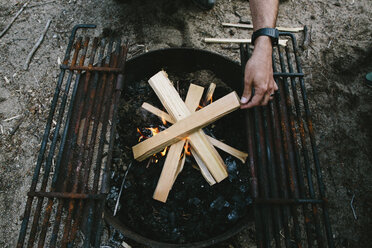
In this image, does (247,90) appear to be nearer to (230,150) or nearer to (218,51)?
(230,150)

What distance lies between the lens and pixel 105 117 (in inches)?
66.6

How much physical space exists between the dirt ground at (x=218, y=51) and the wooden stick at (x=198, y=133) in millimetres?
924

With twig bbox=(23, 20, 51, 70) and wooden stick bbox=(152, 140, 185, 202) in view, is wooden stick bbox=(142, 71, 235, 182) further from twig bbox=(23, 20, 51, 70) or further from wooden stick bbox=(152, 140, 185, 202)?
twig bbox=(23, 20, 51, 70)

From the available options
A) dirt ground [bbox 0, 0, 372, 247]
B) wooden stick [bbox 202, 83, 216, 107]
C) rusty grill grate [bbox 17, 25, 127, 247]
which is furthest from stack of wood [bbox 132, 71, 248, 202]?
dirt ground [bbox 0, 0, 372, 247]

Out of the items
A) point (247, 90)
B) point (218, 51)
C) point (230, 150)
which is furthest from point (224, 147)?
point (218, 51)

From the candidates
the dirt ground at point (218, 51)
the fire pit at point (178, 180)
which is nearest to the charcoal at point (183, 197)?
the fire pit at point (178, 180)

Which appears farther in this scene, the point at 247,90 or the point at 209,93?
the point at 209,93

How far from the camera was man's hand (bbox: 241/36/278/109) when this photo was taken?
151 centimetres

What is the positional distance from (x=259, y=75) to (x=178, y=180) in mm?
1109

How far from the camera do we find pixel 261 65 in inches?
59.9

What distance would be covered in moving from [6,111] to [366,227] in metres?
4.24

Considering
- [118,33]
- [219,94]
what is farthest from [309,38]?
[118,33]

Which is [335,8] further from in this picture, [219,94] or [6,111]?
[6,111]

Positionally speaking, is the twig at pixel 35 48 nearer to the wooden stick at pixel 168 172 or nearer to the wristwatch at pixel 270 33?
the wooden stick at pixel 168 172
